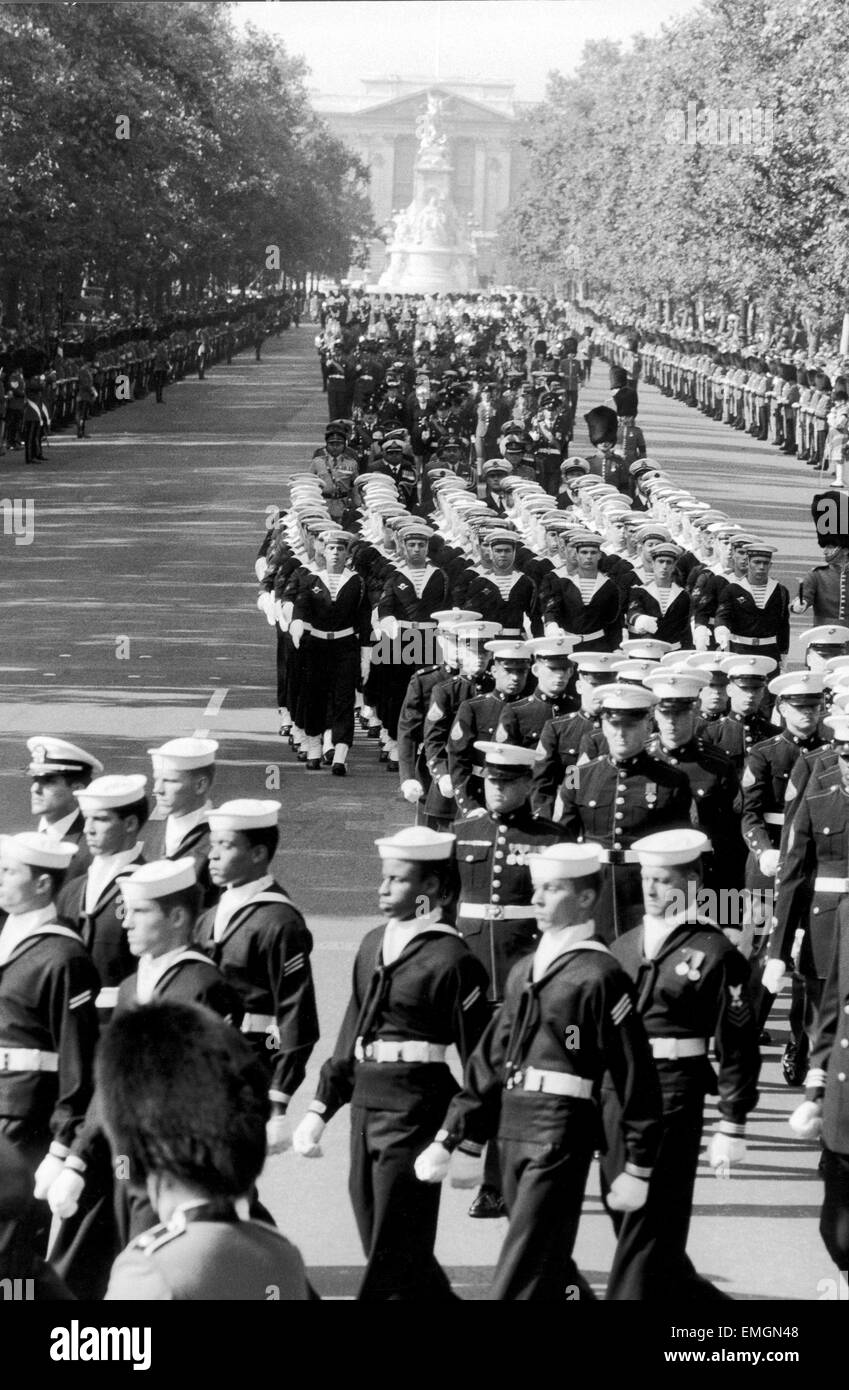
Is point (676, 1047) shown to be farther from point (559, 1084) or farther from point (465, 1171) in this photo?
point (465, 1171)

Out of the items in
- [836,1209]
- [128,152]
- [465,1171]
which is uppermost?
[128,152]

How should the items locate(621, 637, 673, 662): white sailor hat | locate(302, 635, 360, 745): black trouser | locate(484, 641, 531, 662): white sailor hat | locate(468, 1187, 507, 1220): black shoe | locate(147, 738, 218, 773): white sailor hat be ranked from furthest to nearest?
locate(302, 635, 360, 745): black trouser < locate(621, 637, 673, 662): white sailor hat < locate(484, 641, 531, 662): white sailor hat < locate(147, 738, 218, 773): white sailor hat < locate(468, 1187, 507, 1220): black shoe

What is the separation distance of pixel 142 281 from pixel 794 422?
25533mm

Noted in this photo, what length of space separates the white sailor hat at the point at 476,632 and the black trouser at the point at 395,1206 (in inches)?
225

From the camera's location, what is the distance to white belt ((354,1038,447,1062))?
7.79m

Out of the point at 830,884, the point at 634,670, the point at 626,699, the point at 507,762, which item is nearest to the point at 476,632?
the point at 634,670

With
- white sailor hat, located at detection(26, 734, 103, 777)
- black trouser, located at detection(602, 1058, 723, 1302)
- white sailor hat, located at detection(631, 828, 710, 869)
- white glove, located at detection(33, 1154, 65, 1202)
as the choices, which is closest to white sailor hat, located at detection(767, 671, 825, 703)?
white sailor hat, located at detection(26, 734, 103, 777)

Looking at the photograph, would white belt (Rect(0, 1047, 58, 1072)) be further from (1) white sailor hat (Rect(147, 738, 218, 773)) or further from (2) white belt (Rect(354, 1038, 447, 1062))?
(1) white sailor hat (Rect(147, 738, 218, 773))

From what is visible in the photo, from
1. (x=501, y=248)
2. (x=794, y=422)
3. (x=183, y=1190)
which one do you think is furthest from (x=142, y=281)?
(x=501, y=248)

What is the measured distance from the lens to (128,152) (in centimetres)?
4547

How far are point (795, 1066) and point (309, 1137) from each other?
3603 millimetres

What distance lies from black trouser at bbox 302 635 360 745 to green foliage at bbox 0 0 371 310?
2429cm
